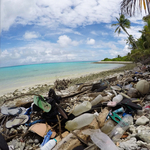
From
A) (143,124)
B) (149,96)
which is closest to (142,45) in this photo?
(149,96)

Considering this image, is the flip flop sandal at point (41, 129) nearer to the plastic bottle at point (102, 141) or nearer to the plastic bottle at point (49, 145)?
A: the plastic bottle at point (49, 145)

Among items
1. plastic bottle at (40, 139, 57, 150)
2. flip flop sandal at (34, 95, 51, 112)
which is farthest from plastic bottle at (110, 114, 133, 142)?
flip flop sandal at (34, 95, 51, 112)

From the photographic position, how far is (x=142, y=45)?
23594 millimetres

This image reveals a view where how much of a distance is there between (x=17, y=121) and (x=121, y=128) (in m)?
1.95

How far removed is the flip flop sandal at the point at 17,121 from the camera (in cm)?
240

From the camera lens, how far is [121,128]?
2.22 meters

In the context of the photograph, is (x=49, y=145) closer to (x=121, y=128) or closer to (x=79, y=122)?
(x=79, y=122)

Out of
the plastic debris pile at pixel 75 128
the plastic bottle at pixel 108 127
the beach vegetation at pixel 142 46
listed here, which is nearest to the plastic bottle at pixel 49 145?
the plastic debris pile at pixel 75 128

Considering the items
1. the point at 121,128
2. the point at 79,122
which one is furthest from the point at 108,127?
the point at 79,122

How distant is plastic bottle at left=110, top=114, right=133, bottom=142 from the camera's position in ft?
6.81

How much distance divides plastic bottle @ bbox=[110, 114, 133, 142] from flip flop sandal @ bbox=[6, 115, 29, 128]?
1.64m

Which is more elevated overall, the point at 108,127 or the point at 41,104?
the point at 41,104

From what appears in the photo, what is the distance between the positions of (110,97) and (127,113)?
2.50 feet

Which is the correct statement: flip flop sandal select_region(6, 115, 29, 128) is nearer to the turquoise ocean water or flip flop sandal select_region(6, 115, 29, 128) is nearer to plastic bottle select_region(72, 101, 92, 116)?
plastic bottle select_region(72, 101, 92, 116)
